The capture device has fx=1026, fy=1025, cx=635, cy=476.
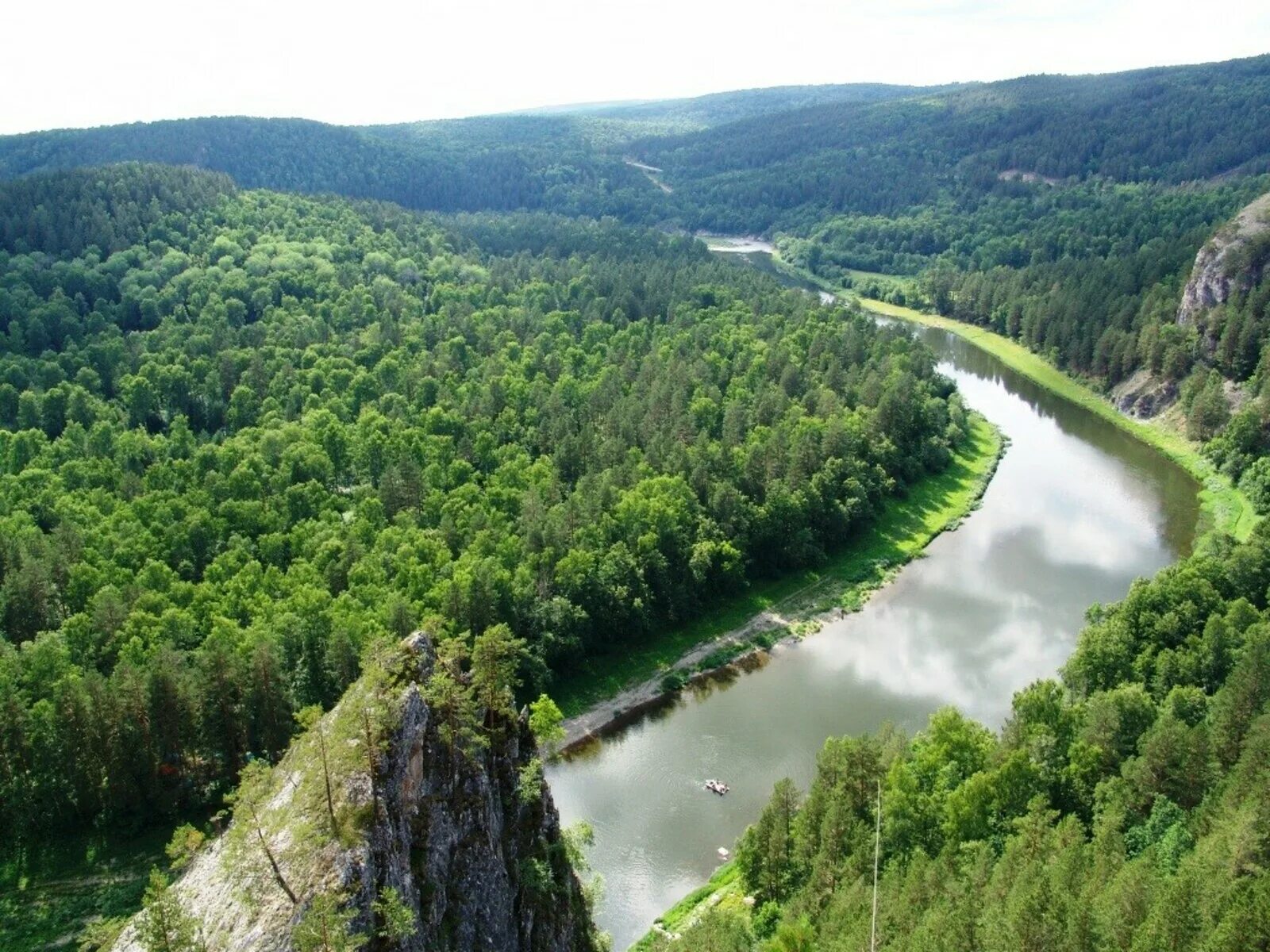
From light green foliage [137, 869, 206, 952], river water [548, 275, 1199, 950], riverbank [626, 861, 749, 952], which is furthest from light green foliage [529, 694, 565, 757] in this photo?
light green foliage [137, 869, 206, 952]

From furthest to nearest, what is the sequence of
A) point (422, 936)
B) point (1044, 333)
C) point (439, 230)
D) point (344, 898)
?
point (439, 230)
point (1044, 333)
point (422, 936)
point (344, 898)

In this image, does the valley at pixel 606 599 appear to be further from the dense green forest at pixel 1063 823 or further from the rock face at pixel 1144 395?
the rock face at pixel 1144 395

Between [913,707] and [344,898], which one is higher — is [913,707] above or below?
below

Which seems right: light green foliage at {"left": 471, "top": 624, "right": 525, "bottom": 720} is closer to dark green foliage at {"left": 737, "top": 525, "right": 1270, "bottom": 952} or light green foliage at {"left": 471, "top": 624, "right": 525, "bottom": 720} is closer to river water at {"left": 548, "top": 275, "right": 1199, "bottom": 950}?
dark green foliage at {"left": 737, "top": 525, "right": 1270, "bottom": 952}

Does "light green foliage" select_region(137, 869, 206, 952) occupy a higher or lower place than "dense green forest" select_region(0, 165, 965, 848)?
higher

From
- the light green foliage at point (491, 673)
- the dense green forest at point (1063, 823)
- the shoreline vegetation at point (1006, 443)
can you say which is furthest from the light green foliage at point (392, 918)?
the shoreline vegetation at point (1006, 443)

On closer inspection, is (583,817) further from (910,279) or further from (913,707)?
(910,279)

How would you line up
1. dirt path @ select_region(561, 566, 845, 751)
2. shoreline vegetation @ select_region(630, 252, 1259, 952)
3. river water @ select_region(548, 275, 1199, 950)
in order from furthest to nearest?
dirt path @ select_region(561, 566, 845, 751), river water @ select_region(548, 275, 1199, 950), shoreline vegetation @ select_region(630, 252, 1259, 952)

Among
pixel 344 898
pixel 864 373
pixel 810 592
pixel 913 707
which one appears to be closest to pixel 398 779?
pixel 344 898
